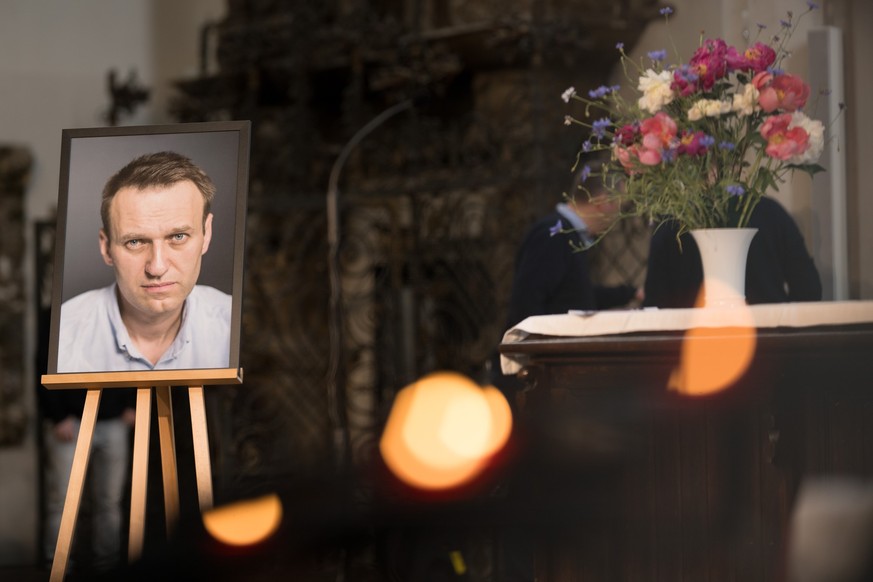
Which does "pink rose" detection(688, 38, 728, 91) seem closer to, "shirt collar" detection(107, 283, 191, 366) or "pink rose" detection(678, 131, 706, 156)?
"pink rose" detection(678, 131, 706, 156)

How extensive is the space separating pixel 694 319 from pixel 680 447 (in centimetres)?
32

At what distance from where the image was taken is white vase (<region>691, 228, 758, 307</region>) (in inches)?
126

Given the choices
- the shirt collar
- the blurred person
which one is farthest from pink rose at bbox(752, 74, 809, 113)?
the blurred person

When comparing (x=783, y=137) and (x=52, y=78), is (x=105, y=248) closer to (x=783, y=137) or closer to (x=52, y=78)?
(x=783, y=137)

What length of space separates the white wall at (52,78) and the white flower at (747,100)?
5.90 meters

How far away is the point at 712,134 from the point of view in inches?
128

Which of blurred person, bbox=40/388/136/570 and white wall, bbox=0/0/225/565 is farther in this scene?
white wall, bbox=0/0/225/565

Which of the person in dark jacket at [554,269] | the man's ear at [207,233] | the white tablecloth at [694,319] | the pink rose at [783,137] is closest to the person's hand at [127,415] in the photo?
the person in dark jacket at [554,269]

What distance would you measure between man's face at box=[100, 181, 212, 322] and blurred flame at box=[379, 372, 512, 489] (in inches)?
52.9

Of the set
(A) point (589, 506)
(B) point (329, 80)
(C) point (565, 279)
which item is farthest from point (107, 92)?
(A) point (589, 506)

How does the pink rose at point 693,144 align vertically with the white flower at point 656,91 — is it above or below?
below

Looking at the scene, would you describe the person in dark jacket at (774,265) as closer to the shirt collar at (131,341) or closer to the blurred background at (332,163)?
the shirt collar at (131,341)

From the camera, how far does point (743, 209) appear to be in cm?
332

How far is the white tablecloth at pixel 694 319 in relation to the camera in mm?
2785
